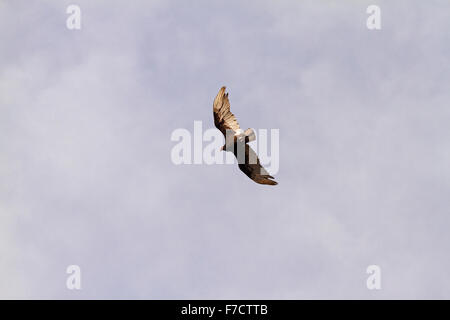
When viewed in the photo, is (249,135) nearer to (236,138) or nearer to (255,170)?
(236,138)

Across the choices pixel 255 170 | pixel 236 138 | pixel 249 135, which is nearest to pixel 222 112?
pixel 236 138

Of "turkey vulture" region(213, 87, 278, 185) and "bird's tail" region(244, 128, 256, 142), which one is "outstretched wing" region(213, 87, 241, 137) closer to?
"turkey vulture" region(213, 87, 278, 185)

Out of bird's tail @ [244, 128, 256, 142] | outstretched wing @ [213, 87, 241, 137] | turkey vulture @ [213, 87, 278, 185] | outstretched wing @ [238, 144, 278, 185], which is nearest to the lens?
bird's tail @ [244, 128, 256, 142]

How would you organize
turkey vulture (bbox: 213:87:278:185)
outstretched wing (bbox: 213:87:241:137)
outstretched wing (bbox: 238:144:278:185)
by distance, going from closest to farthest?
turkey vulture (bbox: 213:87:278:185) → outstretched wing (bbox: 213:87:241:137) → outstretched wing (bbox: 238:144:278:185)

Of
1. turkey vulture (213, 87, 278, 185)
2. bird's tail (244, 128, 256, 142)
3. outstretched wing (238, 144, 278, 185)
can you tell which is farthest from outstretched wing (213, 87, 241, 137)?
outstretched wing (238, 144, 278, 185)

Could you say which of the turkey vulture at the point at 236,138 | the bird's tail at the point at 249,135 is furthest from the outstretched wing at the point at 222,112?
the bird's tail at the point at 249,135

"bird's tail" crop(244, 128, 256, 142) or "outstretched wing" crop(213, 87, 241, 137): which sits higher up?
"outstretched wing" crop(213, 87, 241, 137)

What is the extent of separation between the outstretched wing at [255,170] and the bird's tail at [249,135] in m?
0.99

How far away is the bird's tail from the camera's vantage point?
27178 mm

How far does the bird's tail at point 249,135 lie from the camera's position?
27.2 meters

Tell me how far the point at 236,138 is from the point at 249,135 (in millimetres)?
623

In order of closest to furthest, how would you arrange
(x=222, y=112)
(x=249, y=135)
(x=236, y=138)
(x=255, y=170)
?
(x=249, y=135), (x=236, y=138), (x=222, y=112), (x=255, y=170)

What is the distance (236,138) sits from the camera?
2736 centimetres
